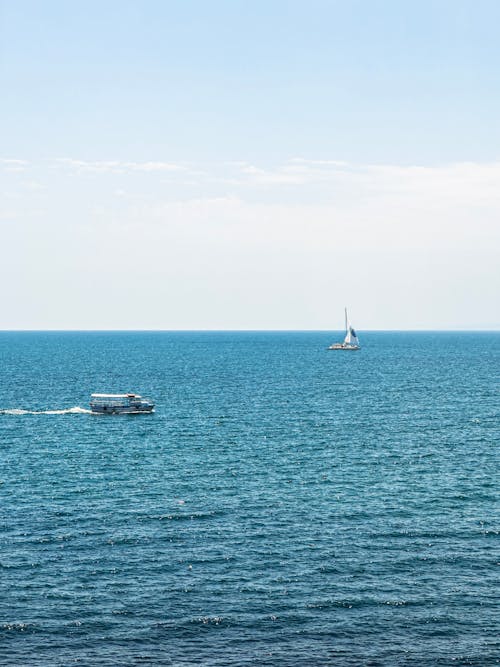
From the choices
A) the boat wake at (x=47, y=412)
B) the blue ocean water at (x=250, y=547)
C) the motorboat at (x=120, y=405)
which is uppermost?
the motorboat at (x=120, y=405)

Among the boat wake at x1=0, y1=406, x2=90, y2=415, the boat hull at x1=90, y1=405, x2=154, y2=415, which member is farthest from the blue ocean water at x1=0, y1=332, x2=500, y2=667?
the boat wake at x1=0, y1=406, x2=90, y2=415

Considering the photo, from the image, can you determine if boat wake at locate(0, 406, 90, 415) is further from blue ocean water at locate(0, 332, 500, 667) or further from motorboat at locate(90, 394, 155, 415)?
blue ocean water at locate(0, 332, 500, 667)

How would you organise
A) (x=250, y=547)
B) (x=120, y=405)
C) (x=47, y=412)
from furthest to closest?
(x=47, y=412)
(x=120, y=405)
(x=250, y=547)

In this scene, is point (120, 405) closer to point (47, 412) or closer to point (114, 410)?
point (114, 410)

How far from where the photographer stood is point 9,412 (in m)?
147

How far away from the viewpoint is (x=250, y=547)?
218 feet

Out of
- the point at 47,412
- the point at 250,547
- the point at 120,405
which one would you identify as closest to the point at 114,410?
the point at 120,405

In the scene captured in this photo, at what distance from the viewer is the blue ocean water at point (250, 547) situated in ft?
163

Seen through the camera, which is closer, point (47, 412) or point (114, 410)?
point (114, 410)

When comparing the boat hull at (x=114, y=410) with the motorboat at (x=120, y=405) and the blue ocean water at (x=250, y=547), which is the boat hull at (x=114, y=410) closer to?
the motorboat at (x=120, y=405)

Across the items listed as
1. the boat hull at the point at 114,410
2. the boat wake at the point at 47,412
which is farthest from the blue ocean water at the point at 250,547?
the boat wake at the point at 47,412

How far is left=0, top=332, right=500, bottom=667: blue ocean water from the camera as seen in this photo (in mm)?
49562

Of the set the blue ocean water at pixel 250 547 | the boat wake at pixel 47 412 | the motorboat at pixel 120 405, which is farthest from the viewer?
the motorboat at pixel 120 405

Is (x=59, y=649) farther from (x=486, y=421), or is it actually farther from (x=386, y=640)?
(x=486, y=421)
